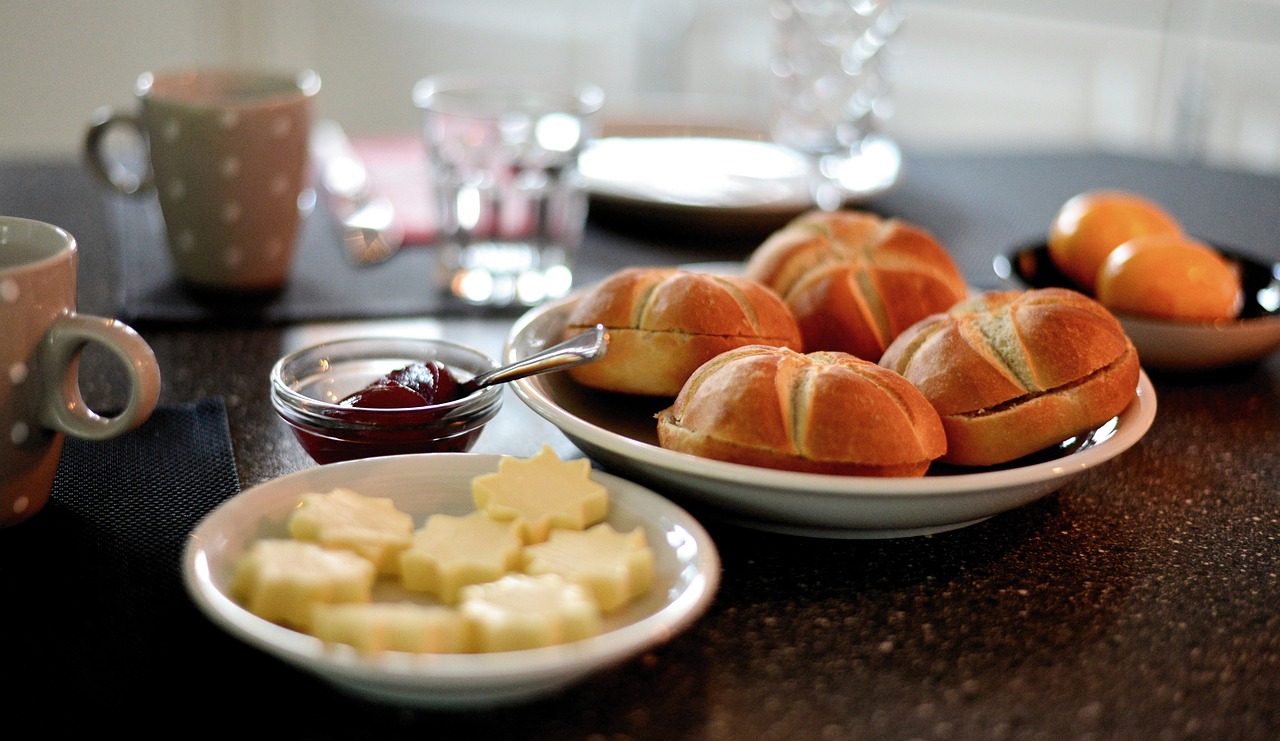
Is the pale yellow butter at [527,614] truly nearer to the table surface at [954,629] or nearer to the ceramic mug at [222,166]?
the table surface at [954,629]

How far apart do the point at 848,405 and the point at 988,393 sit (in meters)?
0.13

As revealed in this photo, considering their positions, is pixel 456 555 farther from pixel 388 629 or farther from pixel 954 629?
pixel 954 629

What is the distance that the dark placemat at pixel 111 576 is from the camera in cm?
57

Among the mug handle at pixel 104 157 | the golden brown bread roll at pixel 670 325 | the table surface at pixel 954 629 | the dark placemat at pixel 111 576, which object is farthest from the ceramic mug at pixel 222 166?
the golden brown bread roll at pixel 670 325

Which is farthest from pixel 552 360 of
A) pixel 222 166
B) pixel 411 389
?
pixel 222 166

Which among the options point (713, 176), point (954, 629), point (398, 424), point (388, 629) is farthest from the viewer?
point (713, 176)

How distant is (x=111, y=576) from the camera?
2.16 feet

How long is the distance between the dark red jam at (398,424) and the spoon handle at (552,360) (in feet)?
0.08

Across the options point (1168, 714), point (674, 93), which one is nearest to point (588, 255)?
point (1168, 714)

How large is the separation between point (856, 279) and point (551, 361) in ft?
0.93

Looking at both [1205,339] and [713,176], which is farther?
[713,176]

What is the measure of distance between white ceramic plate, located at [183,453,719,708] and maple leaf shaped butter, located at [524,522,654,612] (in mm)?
11

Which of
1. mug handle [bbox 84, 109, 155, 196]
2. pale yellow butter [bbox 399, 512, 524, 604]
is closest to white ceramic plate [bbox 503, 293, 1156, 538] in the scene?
pale yellow butter [bbox 399, 512, 524, 604]

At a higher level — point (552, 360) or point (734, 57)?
point (552, 360)
